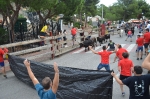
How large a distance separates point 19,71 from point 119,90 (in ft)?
14.7

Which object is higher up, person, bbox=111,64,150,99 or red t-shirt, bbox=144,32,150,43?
red t-shirt, bbox=144,32,150,43

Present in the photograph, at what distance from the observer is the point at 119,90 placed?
7414mm

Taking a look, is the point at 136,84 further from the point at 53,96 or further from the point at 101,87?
the point at 53,96

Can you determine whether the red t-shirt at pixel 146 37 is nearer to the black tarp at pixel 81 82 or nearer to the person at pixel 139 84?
the black tarp at pixel 81 82

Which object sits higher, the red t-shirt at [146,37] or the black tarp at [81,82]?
the red t-shirt at [146,37]

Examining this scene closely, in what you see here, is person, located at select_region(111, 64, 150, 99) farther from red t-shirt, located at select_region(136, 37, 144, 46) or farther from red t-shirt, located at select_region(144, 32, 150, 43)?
red t-shirt, located at select_region(144, 32, 150, 43)

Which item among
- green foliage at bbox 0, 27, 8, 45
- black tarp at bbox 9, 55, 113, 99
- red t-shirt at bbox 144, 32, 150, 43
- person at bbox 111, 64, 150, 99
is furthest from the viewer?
green foliage at bbox 0, 27, 8, 45

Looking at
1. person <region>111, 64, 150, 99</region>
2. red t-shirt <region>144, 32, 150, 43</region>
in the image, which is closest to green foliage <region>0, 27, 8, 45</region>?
red t-shirt <region>144, 32, 150, 43</region>

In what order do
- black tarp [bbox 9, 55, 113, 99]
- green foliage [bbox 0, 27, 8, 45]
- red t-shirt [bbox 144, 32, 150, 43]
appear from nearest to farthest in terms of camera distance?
black tarp [bbox 9, 55, 113, 99] → red t-shirt [bbox 144, 32, 150, 43] → green foliage [bbox 0, 27, 8, 45]

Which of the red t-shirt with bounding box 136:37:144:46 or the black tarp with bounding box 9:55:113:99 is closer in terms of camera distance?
the black tarp with bounding box 9:55:113:99

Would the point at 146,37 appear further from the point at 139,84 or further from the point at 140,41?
the point at 139,84

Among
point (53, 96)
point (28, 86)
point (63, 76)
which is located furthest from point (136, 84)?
point (28, 86)

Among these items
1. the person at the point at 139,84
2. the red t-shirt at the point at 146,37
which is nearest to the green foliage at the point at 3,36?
the red t-shirt at the point at 146,37

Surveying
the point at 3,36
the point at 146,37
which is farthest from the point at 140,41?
the point at 3,36
